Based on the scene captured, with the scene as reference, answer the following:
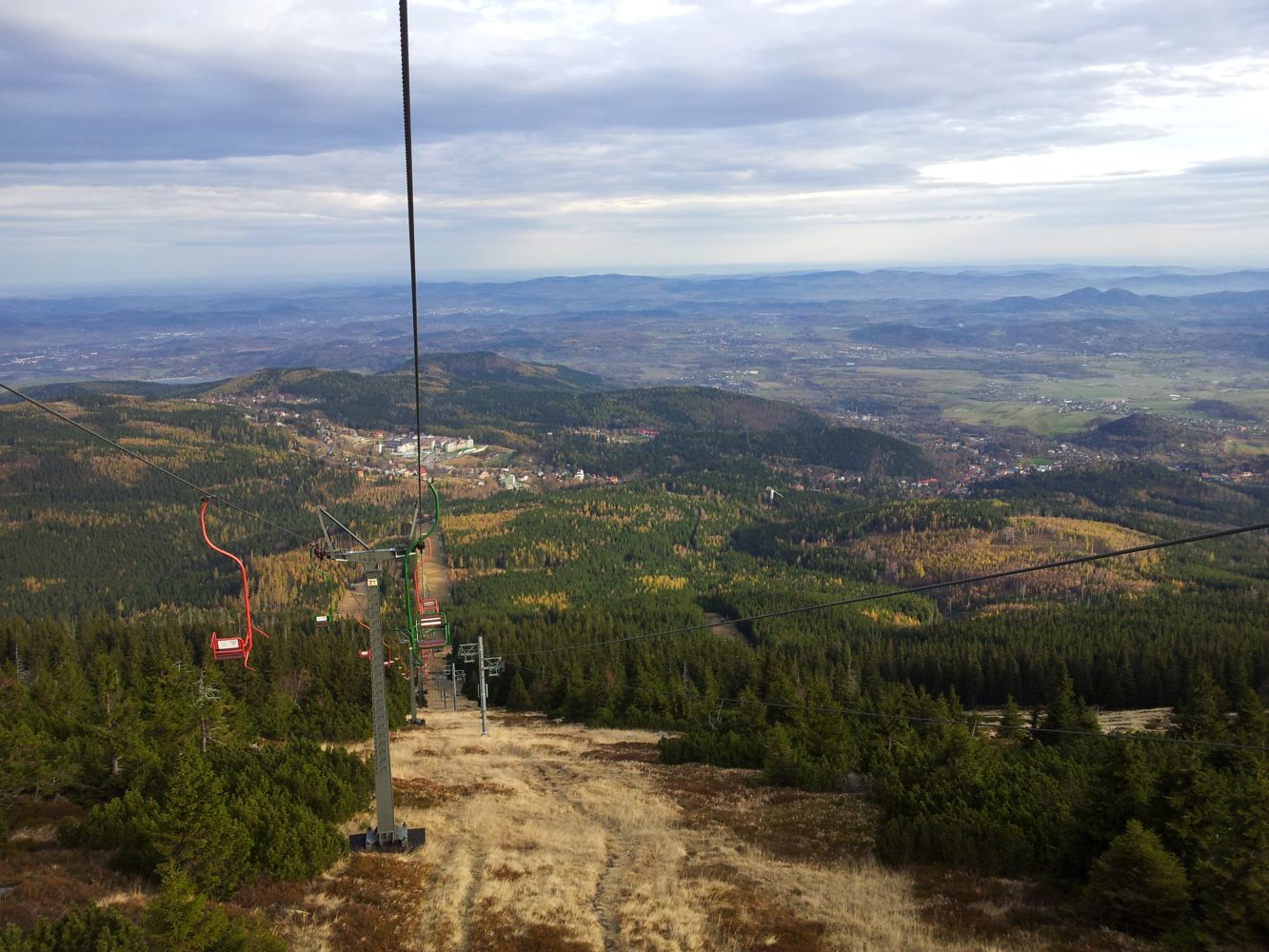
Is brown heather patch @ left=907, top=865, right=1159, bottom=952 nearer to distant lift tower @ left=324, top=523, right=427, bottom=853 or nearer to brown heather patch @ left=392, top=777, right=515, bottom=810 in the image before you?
distant lift tower @ left=324, top=523, right=427, bottom=853

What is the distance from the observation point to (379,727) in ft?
77.4

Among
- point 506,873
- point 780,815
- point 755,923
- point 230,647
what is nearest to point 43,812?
point 230,647

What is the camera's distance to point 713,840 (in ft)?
99.0

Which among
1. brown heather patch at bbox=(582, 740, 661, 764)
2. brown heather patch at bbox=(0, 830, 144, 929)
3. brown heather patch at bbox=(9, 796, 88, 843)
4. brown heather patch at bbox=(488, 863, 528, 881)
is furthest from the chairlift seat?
brown heather patch at bbox=(582, 740, 661, 764)

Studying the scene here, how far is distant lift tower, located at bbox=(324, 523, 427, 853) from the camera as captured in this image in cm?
2275

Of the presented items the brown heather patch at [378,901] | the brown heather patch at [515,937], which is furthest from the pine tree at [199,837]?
the brown heather patch at [515,937]

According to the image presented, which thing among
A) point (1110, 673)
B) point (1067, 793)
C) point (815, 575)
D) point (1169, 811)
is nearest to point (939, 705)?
point (1067, 793)

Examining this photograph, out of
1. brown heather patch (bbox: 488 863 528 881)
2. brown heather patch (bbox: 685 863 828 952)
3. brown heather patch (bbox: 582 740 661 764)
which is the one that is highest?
brown heather patch (bbox: 685 863 828 952)

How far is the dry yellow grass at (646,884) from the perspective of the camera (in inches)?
816

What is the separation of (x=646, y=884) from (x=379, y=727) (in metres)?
8.79

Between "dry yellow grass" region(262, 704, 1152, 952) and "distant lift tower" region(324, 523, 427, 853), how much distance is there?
1.87 feet

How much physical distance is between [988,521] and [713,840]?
561ft

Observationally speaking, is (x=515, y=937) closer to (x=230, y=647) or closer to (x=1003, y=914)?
(x=230, y=647)

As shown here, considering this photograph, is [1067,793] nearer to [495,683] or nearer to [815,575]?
[495,683]
